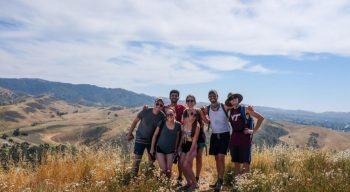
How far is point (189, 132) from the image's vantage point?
847 centimetres

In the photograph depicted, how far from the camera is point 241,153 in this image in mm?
8539

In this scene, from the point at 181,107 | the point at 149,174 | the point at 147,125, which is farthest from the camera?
the point at 181,107

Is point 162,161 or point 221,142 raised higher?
point 221,142

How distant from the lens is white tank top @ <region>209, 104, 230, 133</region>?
8594mm

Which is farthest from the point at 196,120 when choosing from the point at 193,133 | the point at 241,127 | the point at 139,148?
the point at 139,148

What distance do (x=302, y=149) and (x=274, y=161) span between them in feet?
5.07

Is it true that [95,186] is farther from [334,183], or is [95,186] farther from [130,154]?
[334,183]

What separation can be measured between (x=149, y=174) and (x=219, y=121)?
1916 mm

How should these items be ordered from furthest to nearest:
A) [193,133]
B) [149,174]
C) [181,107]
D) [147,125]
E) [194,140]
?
1. [181,107]
2. [147,125]
3. [193,133]
4. [194,140]
5. [149,174]

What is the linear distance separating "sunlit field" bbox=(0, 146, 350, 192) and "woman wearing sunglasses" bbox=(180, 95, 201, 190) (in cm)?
42

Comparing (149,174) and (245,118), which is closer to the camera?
(149,174)

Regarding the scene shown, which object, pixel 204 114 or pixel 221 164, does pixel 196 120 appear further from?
pixel 221 164

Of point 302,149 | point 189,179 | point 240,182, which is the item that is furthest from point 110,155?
point 302,149

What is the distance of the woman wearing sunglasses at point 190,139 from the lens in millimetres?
8398
